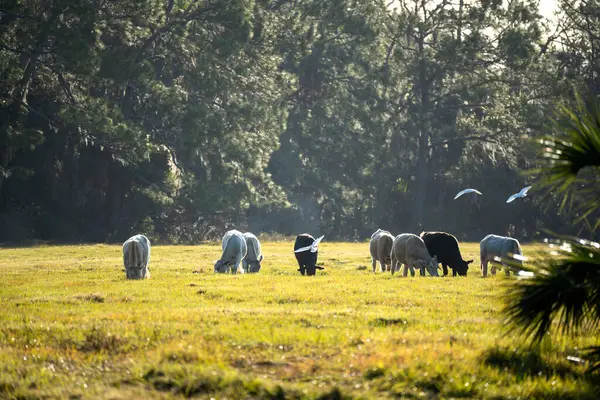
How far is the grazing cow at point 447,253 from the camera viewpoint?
28225 millimetres

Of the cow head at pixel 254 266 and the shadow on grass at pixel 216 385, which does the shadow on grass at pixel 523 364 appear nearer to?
the shadow on grass at pixel 216 385

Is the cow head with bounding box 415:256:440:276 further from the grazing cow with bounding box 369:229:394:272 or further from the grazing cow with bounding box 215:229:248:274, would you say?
the grazing cow with bounding box 215:229:248:274

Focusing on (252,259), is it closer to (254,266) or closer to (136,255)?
(254,266)

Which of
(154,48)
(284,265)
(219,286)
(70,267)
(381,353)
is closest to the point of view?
(381,353)

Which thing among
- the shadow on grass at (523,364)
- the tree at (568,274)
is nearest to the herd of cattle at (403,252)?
the shadow on grass at (523,364)

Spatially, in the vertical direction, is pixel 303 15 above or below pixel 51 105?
above

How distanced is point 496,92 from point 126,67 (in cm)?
2202

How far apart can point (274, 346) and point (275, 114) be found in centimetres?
4917

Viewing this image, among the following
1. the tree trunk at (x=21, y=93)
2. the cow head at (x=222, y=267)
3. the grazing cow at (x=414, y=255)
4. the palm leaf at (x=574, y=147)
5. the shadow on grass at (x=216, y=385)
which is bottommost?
the shadow on grass at (x=216, y=385)

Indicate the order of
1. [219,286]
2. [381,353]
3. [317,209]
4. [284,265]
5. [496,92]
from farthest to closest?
[317,209]
[496,92]
[284,265]
[219,286]
[381,353]

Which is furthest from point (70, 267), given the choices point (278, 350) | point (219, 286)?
point (278, 350)

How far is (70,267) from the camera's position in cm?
3025

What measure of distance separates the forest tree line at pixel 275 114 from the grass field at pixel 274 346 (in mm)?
27318

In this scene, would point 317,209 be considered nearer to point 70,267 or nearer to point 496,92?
point 496,92
